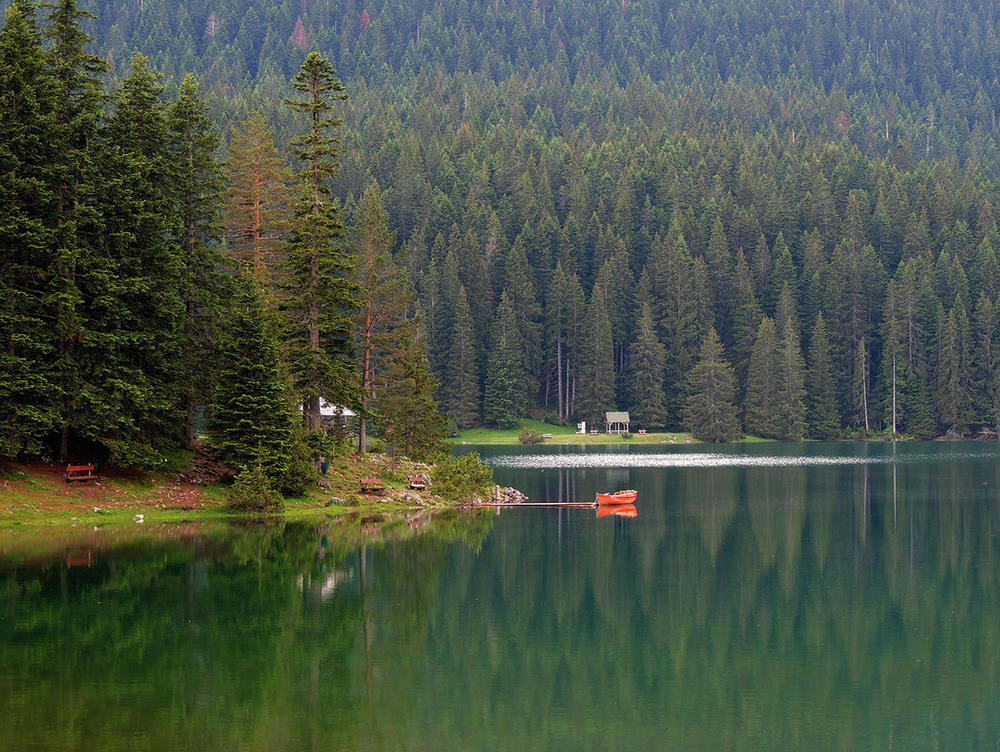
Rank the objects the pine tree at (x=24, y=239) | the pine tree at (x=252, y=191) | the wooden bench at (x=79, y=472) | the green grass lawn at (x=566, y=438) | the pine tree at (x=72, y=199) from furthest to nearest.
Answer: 1. the green grass lawn at (x=566, y=438)
2. the pine tree at (x=252, y=191)
3. the wooden bench at (x=79, y=472)
4. the pine tree at (x=72, y=199)
5. the pine tree at (x=24, y=239)

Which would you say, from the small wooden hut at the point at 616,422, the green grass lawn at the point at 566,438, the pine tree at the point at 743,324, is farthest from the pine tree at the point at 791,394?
the small wooden hut at the point at 616,422

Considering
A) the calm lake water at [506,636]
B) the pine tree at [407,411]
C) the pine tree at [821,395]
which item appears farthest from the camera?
the pine tree at [821,395]

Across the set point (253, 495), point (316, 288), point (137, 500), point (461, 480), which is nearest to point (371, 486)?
point (461, 480)

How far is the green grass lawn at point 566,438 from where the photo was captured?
481 ft

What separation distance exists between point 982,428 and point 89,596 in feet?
470

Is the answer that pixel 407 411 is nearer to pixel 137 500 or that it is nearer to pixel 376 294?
pixel 376 294

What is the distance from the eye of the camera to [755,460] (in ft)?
345

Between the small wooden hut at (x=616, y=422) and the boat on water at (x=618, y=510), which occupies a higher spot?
the small wooden hut at (x=616, y=422)

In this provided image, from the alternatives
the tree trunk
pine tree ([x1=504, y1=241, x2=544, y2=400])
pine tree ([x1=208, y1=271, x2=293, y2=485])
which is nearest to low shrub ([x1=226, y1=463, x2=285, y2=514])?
pine tree ([x1=208, y1=271, x2=293, y2=485])

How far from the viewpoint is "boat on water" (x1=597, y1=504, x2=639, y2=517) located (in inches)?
2212

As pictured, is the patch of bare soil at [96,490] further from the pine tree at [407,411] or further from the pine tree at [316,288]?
the pine tree at [407,411]

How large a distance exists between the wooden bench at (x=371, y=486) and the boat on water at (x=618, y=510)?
33.0 ft

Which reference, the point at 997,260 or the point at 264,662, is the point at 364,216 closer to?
the point at 264,662

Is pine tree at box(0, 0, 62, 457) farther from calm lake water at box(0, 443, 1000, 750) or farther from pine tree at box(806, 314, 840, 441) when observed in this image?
pine tree at box(806, 314, 840, 441)
